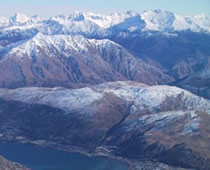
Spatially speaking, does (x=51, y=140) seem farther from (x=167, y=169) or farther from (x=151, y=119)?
(x=167, y=169)

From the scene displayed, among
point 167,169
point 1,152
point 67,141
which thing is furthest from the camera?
point 67,141

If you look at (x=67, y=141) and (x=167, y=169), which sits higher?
(x=167, y=169)

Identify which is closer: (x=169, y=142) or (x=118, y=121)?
(x=169, y=142)

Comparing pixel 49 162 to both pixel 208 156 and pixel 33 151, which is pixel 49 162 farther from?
pixel 208 156

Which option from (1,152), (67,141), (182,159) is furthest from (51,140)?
(182,159)

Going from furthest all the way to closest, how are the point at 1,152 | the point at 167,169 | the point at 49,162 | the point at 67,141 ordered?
1. the point at 67,141
2. the point at 1,152
3. the point at 49,162
4. the point at 167,169

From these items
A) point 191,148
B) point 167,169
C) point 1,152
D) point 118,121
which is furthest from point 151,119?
point 1,152
